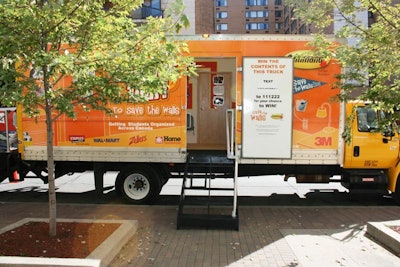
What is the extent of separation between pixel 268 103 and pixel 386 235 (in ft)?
10.4

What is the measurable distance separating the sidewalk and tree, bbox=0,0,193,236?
2180 mm

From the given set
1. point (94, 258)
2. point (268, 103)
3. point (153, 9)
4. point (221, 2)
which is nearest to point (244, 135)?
point (268, 103)

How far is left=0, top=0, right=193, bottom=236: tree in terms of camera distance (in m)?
4.37

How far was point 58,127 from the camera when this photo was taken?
26.9 feet

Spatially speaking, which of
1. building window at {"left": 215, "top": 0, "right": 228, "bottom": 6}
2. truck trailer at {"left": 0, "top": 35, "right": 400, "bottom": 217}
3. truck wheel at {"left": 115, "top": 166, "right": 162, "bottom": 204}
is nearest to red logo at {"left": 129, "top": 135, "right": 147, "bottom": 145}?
truck trailer at {"left": 0, "top": 35, "right": 400, "bottom": 217}

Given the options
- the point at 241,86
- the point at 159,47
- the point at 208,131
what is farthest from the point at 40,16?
the point at 208,131

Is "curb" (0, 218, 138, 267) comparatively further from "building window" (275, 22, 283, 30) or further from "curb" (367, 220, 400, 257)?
"building window" (275, 22, 283, 30)

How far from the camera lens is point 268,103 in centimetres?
779

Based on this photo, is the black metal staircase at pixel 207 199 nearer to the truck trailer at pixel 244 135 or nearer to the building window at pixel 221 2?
the truck trailer at pixel 244 135

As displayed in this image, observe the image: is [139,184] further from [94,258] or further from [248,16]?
[248,16]

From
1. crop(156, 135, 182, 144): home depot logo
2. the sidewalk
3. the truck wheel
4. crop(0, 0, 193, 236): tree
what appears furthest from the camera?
the truck wheel

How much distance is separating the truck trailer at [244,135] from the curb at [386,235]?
1.87m

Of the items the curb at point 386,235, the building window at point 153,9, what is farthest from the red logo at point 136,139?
the building window at point 153,9

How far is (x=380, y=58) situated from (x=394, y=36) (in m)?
0.29
